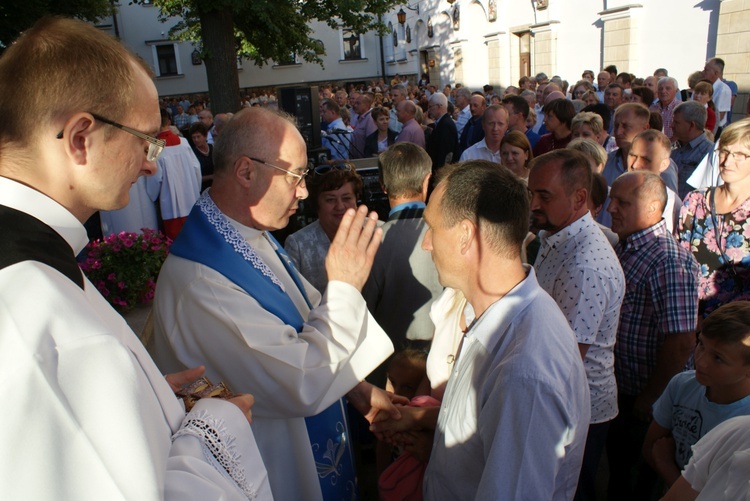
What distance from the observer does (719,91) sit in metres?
9.28

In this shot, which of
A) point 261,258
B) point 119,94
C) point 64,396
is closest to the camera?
point 64,396

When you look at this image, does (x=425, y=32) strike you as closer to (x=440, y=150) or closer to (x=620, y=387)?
(x=440, y=150)

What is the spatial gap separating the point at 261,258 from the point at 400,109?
605 cm

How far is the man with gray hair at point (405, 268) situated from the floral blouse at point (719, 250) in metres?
1.57

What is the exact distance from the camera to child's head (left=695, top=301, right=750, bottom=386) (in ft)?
6.71

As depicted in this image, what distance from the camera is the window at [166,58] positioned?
2991cm

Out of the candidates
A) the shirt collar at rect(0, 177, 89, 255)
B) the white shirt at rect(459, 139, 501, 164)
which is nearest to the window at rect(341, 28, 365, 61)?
the white shirt at rect(459, 139, 501, 164)

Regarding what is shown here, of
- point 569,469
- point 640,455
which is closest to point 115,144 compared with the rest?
point 569,469

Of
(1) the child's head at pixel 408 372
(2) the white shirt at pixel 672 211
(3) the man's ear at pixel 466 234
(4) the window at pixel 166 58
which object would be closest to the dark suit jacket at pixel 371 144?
(2) the white shirt at pixel 672 211

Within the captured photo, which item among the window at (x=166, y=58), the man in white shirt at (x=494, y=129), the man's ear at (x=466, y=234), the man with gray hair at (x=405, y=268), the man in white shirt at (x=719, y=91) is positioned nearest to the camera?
the man's ear at (x=466, y=234)

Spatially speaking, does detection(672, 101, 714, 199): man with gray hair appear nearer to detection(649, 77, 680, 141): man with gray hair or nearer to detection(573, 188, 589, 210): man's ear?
detection(649, 77, 680, 141): man with gray hair

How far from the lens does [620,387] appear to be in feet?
9.48

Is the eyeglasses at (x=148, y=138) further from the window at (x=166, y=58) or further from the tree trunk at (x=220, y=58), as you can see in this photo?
the window at (x=166, y=58)

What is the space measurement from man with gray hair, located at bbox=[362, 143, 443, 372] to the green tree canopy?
30.4 ft
